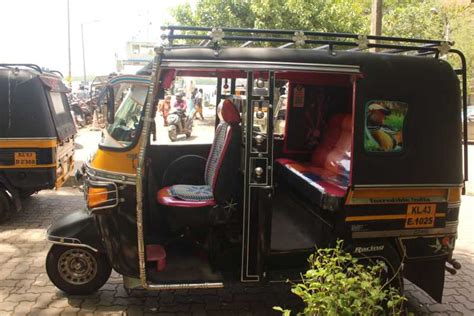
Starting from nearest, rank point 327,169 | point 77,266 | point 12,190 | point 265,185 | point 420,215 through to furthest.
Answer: point 265,185, point 420,215, point 77,266, point 327,169, point 12,190

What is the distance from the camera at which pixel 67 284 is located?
4117 mm

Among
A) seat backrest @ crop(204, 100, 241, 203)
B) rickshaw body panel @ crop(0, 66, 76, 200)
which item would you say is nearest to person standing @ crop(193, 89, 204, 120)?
rickshaw body panel @ crop(0, 66, 76, 200)

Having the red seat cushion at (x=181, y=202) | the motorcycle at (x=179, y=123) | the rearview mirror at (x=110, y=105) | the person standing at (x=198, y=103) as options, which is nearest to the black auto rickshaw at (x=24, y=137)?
the rearview mirror at (x=110, y=105)

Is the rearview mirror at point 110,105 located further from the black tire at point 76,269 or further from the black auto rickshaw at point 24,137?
the black auto rickshaw at point 24,137

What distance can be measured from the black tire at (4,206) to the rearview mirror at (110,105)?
11.1ft

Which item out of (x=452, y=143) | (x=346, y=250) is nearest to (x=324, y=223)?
(x=346, y=250)

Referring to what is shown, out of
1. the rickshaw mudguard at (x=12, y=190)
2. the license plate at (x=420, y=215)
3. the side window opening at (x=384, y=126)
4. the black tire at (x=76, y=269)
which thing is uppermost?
the side window opening at (x=384, y=126)

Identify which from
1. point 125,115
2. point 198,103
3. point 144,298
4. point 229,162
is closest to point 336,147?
point 229,162

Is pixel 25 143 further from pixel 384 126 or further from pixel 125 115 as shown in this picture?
pixel 384 126

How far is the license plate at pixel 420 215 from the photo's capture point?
11.9 feet

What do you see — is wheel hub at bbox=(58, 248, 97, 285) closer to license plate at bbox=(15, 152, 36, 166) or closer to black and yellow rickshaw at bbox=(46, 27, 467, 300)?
black and yellow rickshaw at bbox=(46, 27, 467, 300)

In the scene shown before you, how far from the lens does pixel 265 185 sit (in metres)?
3.48

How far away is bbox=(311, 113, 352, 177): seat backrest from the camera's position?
4.38 m

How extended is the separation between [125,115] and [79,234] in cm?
115
